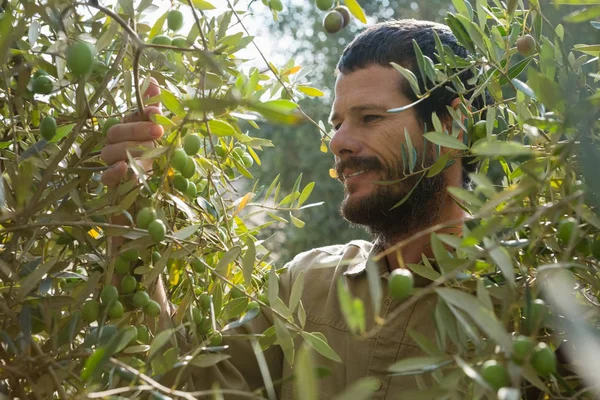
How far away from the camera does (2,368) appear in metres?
0.69

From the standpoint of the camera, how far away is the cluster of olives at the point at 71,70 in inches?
25.5

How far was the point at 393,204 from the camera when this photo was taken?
145 cm

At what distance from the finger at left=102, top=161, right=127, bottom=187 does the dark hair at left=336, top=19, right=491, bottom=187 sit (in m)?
0.78

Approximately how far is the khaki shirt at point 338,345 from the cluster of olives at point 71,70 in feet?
1.90

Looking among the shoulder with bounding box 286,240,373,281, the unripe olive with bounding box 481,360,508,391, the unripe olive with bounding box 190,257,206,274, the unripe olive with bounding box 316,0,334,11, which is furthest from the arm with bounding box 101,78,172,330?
the shoulder with bounding box 286,240,373,281

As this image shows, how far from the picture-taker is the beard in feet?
4.74

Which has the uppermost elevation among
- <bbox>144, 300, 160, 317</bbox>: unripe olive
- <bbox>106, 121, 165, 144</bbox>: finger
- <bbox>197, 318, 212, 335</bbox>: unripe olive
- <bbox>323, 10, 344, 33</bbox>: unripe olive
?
<bbox>323, 10, 344, 33</bbox>: unripe olive

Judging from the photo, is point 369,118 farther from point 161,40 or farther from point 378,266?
point 161,40

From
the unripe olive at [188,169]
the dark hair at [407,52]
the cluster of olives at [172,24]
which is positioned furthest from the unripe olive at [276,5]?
the dark hair at [407,52]

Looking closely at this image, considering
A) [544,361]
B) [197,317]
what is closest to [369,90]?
[197,317]

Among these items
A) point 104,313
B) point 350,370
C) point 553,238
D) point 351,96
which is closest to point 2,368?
point 104,313

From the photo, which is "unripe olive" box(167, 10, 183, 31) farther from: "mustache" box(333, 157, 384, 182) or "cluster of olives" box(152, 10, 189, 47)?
"mustache" box(333, 157, 384, 182)

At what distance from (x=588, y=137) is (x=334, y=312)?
950 millimetres

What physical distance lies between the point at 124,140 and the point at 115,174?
44mm
